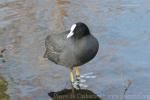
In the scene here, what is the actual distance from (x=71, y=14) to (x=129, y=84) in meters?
2.95

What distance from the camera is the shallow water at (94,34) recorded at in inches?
255

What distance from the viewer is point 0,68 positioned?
7.16m

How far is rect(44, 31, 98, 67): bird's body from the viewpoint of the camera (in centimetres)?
635

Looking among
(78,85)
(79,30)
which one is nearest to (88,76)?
(78,85)

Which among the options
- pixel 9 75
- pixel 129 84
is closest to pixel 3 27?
pixel 9 75

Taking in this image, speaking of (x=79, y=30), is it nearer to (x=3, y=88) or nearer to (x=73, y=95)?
(x=73, y=95)

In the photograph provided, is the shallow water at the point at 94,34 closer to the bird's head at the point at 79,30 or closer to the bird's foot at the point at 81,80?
the bird's foot at the point at 81,80

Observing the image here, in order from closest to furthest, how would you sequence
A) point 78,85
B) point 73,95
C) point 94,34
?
1. point 73,95
2. point 78,85
3. point 94,34

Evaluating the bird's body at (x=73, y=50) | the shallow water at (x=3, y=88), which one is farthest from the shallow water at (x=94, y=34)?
the bird's body at (x=73, y=50)

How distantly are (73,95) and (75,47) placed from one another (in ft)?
2.07

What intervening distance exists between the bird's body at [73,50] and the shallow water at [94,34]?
333 mm

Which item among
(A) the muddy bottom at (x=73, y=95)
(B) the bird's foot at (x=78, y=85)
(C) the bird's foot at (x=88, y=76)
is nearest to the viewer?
(A) the muddy bottom at (x=73, y=95)

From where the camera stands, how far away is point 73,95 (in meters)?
6.38

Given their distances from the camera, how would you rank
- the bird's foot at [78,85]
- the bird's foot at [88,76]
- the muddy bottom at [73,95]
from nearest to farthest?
the muddy bottom at [73,95] → the bird's foot at [78,85] → the bird's foot at [88,76]
